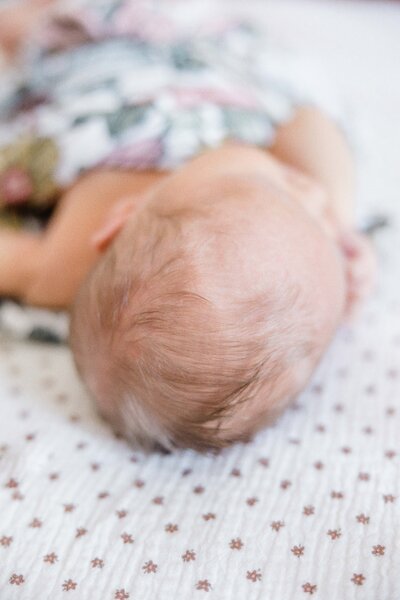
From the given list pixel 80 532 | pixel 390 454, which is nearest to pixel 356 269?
pixel 390 454

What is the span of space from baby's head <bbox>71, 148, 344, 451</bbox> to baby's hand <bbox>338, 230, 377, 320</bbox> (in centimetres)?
20

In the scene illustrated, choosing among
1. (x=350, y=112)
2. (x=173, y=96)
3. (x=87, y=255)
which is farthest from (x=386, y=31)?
(x=87, y=255)

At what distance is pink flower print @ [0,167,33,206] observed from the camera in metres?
1.03

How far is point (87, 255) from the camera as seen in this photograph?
928 mm

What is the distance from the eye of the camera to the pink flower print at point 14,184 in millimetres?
1029

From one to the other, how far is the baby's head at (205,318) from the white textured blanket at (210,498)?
5 cm

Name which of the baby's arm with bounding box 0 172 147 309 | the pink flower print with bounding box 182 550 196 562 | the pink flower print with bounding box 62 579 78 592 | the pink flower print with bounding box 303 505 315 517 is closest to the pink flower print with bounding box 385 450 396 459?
the pink flower print with bounding box 303 505 315 517

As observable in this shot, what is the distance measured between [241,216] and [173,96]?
46 cm

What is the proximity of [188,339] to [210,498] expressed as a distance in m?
0.17

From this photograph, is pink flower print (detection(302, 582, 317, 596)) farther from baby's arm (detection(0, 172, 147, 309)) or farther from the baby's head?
baby's arm (detection(0, 172, 147, 309))

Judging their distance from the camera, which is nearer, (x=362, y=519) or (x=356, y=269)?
(x=362, y=519)

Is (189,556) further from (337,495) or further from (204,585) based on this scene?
(337,495)

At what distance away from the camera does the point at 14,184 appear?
1.03 metres

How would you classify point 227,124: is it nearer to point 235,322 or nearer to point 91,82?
point 91,82
